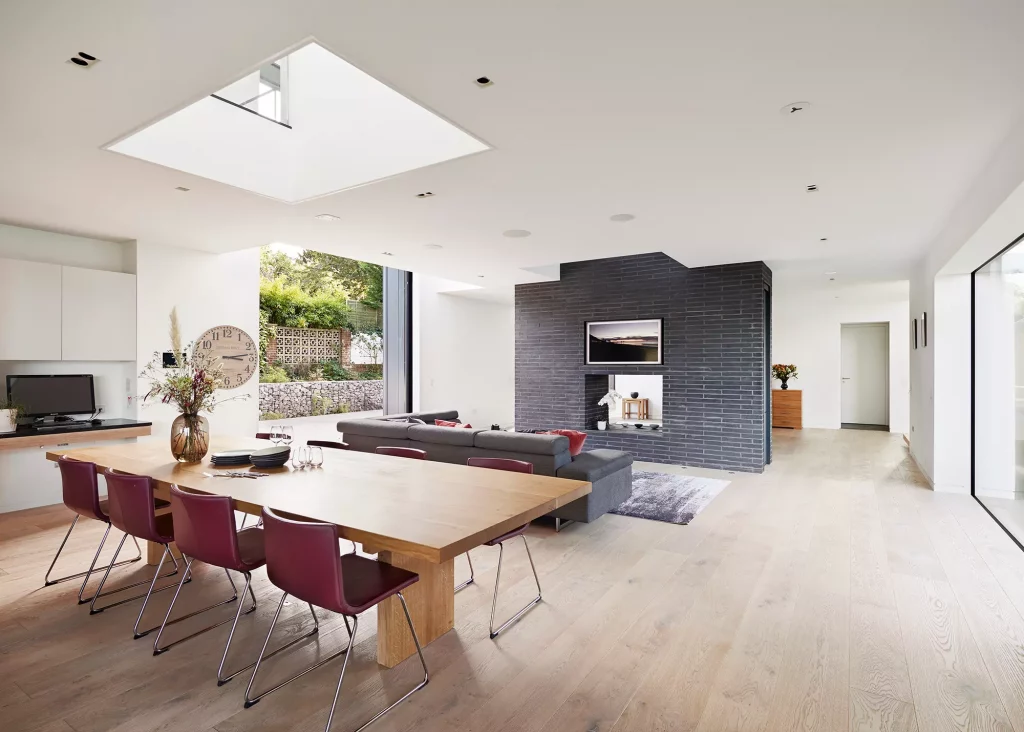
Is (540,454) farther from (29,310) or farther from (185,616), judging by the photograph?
(29,310)

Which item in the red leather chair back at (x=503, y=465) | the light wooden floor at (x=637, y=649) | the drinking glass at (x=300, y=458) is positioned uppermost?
the drinking glass at (x=300, y=458)

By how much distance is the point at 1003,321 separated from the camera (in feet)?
14.8

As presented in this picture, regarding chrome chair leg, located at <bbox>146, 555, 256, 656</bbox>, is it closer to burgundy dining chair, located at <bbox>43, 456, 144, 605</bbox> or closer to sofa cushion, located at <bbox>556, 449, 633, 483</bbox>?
burgundy dining chair, located at <bbox>43, 456, 144, 605</bbox>

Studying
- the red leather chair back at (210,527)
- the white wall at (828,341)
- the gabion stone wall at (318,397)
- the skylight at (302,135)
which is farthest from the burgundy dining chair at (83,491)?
the white wall at (828,341)

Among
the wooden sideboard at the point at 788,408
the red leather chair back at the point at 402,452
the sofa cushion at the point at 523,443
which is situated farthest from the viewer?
the wooden sideboard at the point at 788,408

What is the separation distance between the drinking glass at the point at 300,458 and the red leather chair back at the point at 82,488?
3.19ft

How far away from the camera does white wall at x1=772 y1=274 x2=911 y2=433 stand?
9969 mm

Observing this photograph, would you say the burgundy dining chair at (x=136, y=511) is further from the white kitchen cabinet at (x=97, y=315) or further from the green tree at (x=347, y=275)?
the green tree at (x=347, y=275)

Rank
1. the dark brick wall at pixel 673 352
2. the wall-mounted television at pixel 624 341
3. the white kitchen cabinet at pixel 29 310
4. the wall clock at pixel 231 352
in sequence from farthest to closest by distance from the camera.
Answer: the wall-mounted television at pixel 624 341 < the dark brick wall at pixel 673 352 < the wall clock at pixel 231 352 < the white kitchen cabinet at pixel 29 310

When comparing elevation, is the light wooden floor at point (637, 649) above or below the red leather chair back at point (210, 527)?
below

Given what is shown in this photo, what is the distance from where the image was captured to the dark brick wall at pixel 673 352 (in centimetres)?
656

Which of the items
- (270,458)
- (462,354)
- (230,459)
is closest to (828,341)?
(462,354)

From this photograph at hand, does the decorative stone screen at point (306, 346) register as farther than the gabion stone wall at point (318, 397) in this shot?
Yes

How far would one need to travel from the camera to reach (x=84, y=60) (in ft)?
7.03
